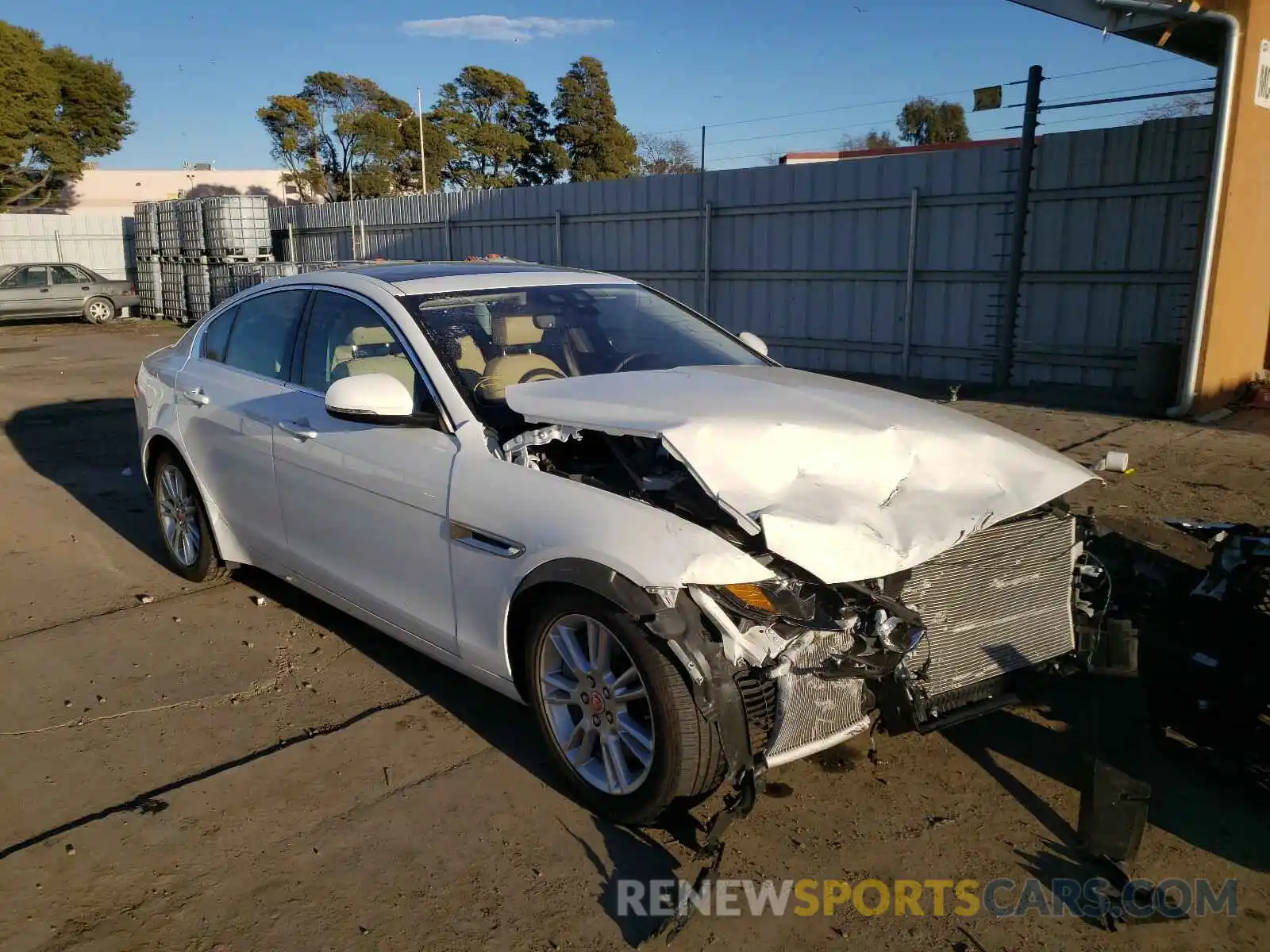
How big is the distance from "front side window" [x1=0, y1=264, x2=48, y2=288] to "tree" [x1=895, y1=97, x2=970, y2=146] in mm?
43610

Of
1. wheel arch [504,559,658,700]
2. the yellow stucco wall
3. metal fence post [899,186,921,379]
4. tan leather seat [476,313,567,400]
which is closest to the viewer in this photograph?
wheel arch [504,559,658,700]

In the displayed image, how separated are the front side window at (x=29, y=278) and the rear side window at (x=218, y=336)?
2113cm

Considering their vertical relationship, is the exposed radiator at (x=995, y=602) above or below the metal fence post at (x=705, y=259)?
below

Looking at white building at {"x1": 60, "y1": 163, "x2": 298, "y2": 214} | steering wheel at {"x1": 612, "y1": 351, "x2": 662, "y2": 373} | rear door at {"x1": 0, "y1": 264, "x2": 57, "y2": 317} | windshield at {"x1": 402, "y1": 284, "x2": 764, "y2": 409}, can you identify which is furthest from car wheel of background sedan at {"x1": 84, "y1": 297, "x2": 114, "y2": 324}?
white building at {"x1": 60, "y1": 163, "x2": 298, "y2": 214}

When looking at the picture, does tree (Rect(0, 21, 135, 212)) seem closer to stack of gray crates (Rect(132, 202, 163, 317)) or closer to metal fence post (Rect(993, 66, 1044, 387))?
stack of gray crates (Rect(132, 202, 163, 317))

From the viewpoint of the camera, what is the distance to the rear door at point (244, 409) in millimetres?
4551

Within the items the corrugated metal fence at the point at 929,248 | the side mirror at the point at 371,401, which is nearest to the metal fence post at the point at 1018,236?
the corrugated metal fence at the point at 929,248

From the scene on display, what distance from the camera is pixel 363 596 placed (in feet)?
13.2

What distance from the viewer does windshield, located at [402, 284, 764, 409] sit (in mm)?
3883

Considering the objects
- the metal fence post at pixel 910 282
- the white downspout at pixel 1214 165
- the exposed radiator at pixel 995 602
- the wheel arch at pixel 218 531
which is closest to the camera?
the exposed radiator at pixel 995 602

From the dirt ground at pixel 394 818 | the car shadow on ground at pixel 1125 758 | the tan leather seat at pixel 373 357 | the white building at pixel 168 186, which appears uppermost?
the white building at pixel 168 186

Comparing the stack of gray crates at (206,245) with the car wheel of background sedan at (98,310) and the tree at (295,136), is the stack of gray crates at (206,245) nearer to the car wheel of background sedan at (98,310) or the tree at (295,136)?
the car wheel of background sedan at (98,310)

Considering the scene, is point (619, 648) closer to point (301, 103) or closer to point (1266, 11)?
point (1266, 11)

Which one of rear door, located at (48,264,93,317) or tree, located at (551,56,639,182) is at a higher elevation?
tree, located at (551,56,639,182)
